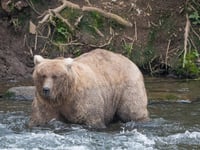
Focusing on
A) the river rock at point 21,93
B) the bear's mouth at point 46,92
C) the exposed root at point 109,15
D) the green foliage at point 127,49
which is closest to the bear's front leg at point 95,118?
the bear's mouth at point 46,92

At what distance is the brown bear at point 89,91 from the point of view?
421 inches

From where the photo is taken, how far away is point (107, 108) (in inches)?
460

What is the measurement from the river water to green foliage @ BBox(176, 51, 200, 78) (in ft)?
7.91

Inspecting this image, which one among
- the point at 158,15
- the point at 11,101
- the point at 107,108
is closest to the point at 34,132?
the point at 107,108

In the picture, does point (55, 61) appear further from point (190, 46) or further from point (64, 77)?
point (190, 46)

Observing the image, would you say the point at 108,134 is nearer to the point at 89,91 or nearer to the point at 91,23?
the point at 89,91

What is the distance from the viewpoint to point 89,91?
11.2 m

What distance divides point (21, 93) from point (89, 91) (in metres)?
2.77

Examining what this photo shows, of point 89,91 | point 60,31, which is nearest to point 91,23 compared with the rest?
point 60,31

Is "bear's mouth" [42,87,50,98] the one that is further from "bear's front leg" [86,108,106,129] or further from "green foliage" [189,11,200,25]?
"green foliage" [189,11,200,25]

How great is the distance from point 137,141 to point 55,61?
5.08 feet

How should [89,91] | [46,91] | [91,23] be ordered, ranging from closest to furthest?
[46,91], [89,91], [91,23]

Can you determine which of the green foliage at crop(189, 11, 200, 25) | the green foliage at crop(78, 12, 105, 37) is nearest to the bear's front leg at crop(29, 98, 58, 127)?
the green foliage at crop(78, 12, 105, 37)

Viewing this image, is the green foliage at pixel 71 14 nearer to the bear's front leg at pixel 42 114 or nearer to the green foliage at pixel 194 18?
the green foliage at pixel 194 18
